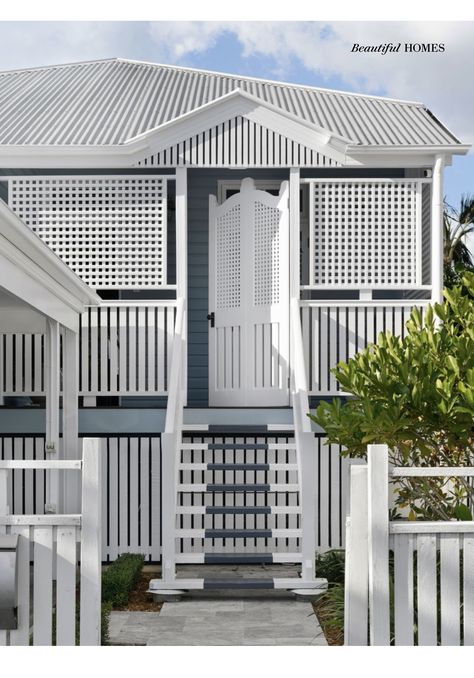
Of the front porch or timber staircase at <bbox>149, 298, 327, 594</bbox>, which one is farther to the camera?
the front porch

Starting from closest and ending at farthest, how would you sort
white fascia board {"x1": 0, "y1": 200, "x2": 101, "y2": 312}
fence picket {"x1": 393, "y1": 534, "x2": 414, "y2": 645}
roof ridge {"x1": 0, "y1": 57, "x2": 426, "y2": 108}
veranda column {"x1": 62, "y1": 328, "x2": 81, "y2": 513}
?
fence picket {"x1": 393, "y1": 534, "x2": 414, "y2": 645}, white fascia board {"x1": 0, "y1": 200, "x2": 101, "y2": 312}, veranda column {"x1": 62, "y1": 328, "x2": 81, "y2": 513}, roof ridge {"x1": 0, "y1": 57, "x2": 426, "y2": 108}

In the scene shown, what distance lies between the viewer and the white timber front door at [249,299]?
35.8 feet

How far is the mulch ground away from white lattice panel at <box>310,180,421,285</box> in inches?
150

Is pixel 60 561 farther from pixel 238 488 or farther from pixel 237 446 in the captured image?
pixel 237 446

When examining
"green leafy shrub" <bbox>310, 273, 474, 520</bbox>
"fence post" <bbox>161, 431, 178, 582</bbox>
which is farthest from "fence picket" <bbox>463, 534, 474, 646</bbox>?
"fence post" <bbox>161, 431, 178, 582</bbox>

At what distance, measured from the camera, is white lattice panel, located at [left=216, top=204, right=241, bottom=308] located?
11453 mm

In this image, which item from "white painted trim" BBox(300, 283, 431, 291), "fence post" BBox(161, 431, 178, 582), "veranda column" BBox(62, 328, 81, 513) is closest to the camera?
"fence post" BBox(161, 431, 178, 582)

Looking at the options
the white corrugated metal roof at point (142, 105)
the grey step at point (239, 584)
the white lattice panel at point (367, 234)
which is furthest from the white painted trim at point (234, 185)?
the grey step at point (239, 584)

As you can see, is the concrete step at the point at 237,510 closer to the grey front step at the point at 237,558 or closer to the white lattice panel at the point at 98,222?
the grey front step at the point at 237,558

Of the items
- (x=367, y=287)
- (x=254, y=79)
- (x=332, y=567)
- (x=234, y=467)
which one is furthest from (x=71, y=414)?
(x=254, y=79)

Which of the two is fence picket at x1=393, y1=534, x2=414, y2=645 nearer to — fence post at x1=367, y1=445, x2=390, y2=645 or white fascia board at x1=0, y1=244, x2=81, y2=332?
fence post at x1=367, y1=445, x2=390, y2=645

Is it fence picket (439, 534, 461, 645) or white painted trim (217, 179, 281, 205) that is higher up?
white painted trim (217, 179, 281, 205)

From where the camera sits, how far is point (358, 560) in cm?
544
